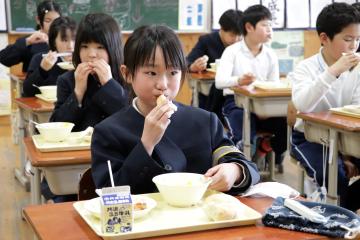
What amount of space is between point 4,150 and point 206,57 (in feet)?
7.16

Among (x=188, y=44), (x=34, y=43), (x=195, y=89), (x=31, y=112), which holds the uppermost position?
(x=34, y=43)

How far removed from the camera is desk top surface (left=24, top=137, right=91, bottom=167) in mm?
1988

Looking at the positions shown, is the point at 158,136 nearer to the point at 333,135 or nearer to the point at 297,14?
the point at 333,135

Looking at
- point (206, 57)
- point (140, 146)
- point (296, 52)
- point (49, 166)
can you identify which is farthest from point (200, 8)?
point (140, 146)

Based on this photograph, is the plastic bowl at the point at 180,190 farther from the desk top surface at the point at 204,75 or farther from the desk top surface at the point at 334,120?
the desk top surface at the point at 204,75

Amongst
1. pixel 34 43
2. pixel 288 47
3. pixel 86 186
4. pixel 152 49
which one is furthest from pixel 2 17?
pixel 152 49

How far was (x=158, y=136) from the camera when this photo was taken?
1.42m

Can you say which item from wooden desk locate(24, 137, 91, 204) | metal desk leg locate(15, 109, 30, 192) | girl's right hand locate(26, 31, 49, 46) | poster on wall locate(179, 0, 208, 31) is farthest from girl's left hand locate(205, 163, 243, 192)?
poster on wall locate(179, 0, 208, 31)

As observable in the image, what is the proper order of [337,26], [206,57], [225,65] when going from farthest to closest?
1. [206,57]
2. [225,65]
3. [337,26]

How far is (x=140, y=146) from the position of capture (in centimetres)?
141

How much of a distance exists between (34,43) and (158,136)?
12.2 ft

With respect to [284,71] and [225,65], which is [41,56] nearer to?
[225,65]

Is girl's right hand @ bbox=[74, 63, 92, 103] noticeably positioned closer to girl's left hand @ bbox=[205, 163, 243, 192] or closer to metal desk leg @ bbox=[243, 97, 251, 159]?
girl's left hand @ bbox=[205, 163, 243, 192]

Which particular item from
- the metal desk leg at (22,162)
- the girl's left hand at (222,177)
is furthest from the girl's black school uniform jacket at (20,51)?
the girl's left hand at (222,177)
